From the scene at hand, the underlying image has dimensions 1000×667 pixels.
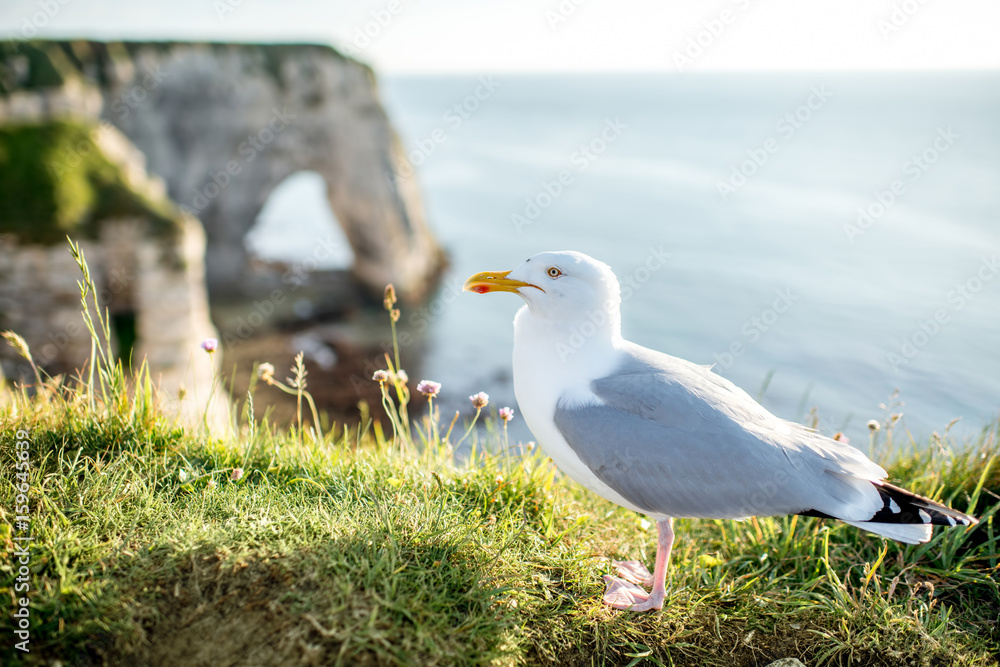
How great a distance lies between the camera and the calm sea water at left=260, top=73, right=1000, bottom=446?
1783 centimetres

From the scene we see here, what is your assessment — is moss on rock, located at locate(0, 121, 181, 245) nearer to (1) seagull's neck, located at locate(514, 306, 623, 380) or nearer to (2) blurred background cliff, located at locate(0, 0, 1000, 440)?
(2) blurred background cliff, located at locate(0, 0, 1000, 440)

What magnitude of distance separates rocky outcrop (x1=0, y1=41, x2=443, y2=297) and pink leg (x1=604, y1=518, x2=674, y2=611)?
20.7 metres

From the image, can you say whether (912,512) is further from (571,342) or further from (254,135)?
(254,135)

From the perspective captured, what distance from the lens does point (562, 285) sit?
9.98 feet

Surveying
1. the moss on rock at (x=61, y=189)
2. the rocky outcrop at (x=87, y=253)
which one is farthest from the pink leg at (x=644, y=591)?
the moss on rock at (x=61, y=189)

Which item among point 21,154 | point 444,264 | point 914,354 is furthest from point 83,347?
point 914,354

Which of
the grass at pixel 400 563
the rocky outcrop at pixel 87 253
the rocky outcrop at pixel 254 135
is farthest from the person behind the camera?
the rocky outcrop at pixel 254 135

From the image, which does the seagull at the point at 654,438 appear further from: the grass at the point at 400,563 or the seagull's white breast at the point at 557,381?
the grass at the point at 400,563

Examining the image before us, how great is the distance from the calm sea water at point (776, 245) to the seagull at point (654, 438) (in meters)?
2.40

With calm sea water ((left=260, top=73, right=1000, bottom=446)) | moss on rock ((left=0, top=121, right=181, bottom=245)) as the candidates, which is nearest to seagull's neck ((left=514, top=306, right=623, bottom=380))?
calm sea water ((left=260, top=73, right=1000, bottom=446))

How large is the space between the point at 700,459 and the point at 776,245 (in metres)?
29.5

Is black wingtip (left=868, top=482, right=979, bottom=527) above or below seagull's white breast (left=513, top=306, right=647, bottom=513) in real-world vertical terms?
below

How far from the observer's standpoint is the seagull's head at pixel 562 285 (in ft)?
9.96

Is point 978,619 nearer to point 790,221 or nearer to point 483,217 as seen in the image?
point 790,221
